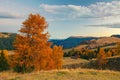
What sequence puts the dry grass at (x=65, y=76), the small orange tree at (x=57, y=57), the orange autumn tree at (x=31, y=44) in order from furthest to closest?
the small orange tree at (x=57, y=57) < the orange autumn tree at (x=31, y=44) < the dry grass at (x=65, y=76)

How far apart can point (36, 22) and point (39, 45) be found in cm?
403

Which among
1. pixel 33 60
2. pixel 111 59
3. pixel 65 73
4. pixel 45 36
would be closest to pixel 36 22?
pixel 45 36

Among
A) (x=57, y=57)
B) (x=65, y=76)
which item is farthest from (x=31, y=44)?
(x=57, y=57)

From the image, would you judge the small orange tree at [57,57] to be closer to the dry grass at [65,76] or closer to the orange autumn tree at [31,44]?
the orange autumn tree at [31,44]

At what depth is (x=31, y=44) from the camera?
4566 cm

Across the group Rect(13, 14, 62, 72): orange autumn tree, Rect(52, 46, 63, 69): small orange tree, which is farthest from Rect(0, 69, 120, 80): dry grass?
Rect(52, 46, 63, 69): small orange tree

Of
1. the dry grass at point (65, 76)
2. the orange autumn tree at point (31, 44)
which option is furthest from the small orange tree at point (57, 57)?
the dry grass at point (65, 76)

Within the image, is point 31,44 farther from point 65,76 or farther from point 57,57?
point 57,57

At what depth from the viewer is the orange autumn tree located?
147ft

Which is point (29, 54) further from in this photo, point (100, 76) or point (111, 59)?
point (111, 59)

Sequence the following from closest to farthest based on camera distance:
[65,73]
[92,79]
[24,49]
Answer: [92,79]
[65,73]
[24,49]

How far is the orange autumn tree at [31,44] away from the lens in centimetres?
4481

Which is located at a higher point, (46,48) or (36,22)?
(36,22)

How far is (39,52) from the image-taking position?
45.6m
